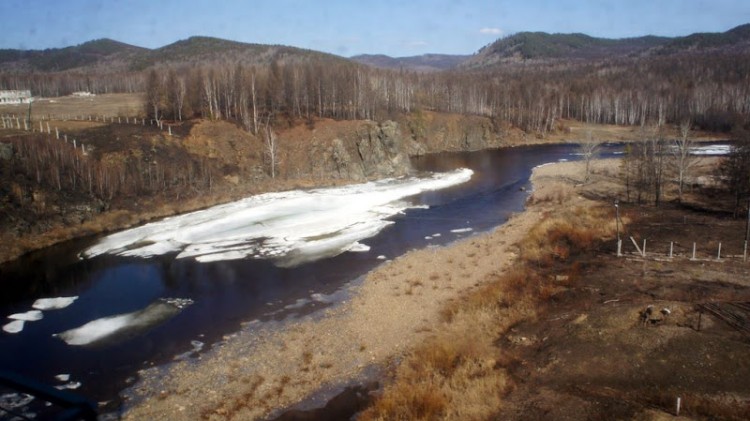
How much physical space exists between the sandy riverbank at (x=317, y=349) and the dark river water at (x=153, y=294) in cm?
130

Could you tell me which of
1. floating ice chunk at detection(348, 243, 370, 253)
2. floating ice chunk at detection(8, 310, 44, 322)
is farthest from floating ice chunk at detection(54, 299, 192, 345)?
floating ice chunk at detection(348, 243, 370, 253)

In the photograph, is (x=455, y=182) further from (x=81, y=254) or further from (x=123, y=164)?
(x=81, y=254)

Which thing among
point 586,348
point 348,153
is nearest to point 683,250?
point 586,348

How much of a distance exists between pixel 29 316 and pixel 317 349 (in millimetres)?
12948

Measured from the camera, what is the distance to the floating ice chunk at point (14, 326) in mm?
20377

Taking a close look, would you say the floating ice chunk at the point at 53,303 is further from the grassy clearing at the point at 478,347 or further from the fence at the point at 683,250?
the fence at the point at 683,250

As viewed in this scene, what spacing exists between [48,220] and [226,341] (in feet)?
69.8

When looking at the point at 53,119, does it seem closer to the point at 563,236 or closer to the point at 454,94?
the point at 563,236

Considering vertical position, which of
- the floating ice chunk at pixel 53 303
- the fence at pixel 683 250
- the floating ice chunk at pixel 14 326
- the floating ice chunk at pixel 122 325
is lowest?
the floating ice chunk at pixel 122 325

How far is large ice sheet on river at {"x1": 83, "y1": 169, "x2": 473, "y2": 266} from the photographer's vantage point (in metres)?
30.0

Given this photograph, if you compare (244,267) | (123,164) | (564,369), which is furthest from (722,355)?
(123,164)

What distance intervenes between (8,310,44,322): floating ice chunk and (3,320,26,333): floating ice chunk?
280 mm

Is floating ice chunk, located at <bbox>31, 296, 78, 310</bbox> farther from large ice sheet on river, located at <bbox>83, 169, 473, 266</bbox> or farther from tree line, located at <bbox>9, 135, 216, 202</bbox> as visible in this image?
tree line, located at <bbox>9, 135, 216, 202</bbox>

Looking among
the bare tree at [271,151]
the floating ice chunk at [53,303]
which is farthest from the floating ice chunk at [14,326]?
the bare tree at [271,151]
